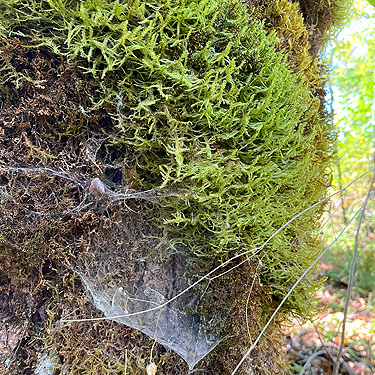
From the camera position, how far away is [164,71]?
69 centimetres

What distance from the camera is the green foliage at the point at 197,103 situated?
680mm

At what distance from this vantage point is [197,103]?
28.5 inches

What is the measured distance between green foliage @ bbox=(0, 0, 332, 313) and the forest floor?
589 millimetres

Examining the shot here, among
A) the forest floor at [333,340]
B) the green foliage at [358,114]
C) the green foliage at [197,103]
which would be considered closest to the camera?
the green foliage at [197,103]

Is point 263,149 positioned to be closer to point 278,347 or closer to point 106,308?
point 106,308

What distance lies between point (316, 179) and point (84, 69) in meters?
1.05

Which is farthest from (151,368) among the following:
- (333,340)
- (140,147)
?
(333,340)

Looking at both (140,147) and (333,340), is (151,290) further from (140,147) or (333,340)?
(333,340)

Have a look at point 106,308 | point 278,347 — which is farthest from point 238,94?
point 278,347

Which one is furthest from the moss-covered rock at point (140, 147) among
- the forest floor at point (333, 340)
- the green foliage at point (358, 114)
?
the green foliage at point (358, 114)

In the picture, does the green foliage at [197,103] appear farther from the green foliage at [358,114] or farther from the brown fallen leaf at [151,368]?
the green foliage at [358,114]

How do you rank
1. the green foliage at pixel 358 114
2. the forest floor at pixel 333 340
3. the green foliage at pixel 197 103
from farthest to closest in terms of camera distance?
the green foliage at pixel 358 114, the forest floor at pixel 333 340, the green foliage at pixel 197 103

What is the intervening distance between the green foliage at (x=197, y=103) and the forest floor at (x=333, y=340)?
0.59 meters

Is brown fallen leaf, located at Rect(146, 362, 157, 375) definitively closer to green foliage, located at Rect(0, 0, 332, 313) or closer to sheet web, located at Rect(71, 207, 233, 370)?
sheet web, located at Rect(71, 207, 233, 370)
